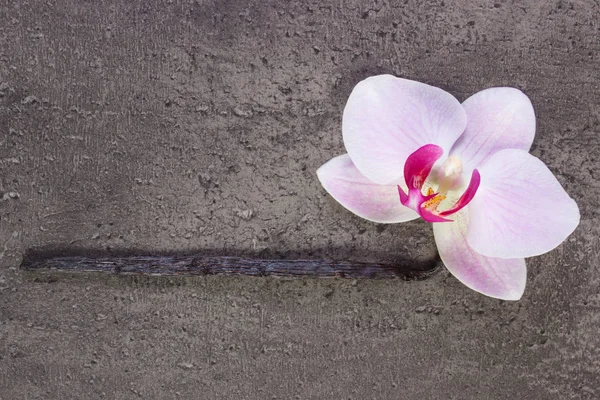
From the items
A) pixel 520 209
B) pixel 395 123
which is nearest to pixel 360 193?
pixel 395 123

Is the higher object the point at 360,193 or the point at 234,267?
the point at 360,193

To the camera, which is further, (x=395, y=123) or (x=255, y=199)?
(x=255, y=199)

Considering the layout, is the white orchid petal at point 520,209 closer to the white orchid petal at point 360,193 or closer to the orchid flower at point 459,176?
the orchid flower at point 459,176

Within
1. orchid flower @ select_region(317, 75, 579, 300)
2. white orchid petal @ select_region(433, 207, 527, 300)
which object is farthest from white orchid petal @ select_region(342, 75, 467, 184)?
white orchid petal @ select_region(433, 207, 527, 300)

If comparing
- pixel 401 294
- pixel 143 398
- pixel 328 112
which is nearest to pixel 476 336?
pixel 401 294

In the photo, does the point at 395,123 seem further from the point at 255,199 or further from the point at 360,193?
the point at 255,199
